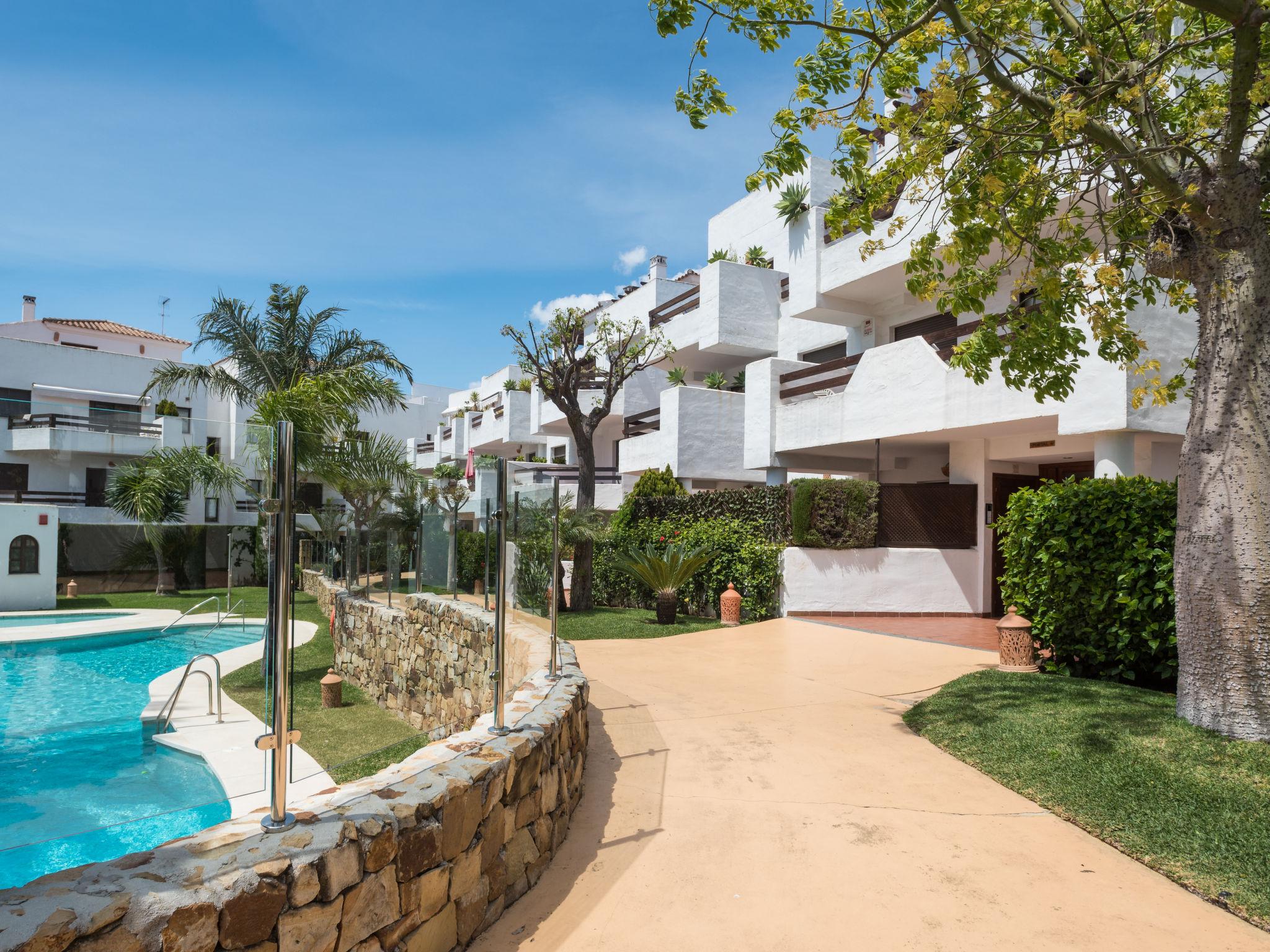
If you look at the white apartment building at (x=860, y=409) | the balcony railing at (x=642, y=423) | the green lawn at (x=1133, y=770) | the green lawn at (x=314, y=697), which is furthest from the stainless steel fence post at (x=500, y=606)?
the balcony railing at (x=642, y=423)

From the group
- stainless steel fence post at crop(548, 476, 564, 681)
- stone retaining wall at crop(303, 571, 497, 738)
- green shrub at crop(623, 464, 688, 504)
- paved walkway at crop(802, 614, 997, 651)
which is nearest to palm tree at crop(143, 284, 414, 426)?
green shrub at crop(623, 464, 688, 504)

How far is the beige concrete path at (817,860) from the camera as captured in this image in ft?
11.9

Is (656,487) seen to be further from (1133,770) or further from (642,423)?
(1133,770)

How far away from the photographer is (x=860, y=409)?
14.8m

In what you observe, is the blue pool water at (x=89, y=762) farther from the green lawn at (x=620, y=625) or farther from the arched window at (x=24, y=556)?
the green lawn at (x=620, y=625)

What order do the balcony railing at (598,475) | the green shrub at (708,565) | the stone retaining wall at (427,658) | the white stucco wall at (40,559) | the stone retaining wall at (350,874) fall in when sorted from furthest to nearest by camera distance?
the balcony railing at (598,475) < the green shrub at (708,565) < the stone retaining wall at (427,658) < the white stucco wall at (40,559) < the stone retaining wall at (350,874)

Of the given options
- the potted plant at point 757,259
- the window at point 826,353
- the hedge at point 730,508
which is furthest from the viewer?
the potted plant at point 757,259

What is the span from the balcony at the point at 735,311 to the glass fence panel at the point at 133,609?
57.8 feet

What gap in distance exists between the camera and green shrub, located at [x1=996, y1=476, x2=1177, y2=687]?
7.68 m

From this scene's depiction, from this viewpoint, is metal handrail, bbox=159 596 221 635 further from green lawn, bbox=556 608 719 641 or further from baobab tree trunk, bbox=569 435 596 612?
baobab tree trunk, bbox=569 435 596 612

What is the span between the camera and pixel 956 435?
14.0m

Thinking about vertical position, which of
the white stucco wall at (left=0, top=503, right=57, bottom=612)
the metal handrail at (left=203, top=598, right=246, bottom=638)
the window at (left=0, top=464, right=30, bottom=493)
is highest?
the window at (left=0, top=464, right=30, bottom=493)

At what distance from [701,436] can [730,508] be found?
4.14 meters

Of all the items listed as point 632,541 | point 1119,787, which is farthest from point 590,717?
point 632,541
